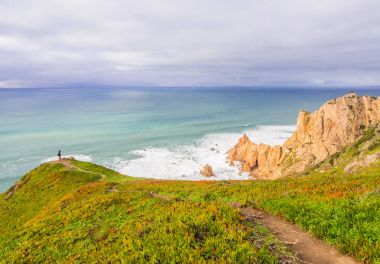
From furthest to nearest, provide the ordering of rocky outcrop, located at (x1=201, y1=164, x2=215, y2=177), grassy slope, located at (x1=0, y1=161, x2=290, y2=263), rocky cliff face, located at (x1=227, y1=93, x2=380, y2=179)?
rocky outcrop, located at (x1=201, y1=164, x2=215, y2=177)
rocky cliff face, located at (x1=227, y1=93, x2=380, y2=179)
grassy slope, located at (x1=0, y1=161, x2=290, y2=263)

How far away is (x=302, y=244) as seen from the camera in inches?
343

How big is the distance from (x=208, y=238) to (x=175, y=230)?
177cm

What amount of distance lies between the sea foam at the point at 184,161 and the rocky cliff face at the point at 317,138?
7.93 metres

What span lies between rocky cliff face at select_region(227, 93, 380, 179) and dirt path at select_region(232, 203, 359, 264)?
64.6 metres

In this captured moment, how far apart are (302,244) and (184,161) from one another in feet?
252

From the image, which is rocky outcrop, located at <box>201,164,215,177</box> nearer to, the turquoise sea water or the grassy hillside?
the turquoise sea water

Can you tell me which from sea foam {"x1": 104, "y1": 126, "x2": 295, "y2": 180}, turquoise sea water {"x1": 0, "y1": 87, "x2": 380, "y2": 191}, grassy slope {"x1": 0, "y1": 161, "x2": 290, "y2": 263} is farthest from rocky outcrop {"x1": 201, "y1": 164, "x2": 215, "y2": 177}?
grassy slope {"x1": 0, "y1": 161, "x2": 290, "y2": 263}

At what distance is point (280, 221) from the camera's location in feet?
35.6

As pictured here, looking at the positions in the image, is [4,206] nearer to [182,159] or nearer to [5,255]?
[5,255]

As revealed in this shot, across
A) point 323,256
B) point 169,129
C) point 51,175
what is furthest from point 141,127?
point 323,256

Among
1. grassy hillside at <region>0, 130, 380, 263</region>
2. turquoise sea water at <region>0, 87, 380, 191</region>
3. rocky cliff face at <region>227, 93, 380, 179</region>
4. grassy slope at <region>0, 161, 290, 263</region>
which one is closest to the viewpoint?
grassy hillside at <region>0, 130, 380, 263</region>

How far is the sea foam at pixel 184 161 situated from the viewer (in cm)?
7534

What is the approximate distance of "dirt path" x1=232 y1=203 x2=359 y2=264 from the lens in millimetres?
7742

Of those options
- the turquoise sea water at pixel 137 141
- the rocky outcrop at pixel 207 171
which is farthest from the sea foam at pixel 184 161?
the rocky outcrop at pixel 207 171
